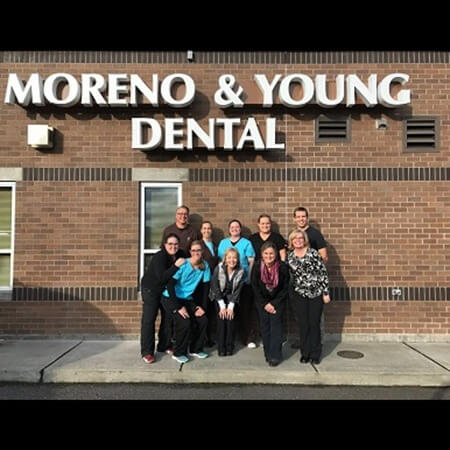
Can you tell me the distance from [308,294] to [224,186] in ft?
8.04

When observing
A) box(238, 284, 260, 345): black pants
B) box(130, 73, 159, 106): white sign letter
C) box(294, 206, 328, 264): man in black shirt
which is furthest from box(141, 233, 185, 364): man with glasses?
box(130, 73, 159, 106): white sign letter

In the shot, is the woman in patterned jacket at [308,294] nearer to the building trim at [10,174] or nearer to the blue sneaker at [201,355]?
the blue sneaker at [201,355]

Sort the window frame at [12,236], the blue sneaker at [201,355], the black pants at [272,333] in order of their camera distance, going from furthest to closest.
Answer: the window frame at [12,236]
the blue sneaker at [201,355]
the black pants at [272,333]

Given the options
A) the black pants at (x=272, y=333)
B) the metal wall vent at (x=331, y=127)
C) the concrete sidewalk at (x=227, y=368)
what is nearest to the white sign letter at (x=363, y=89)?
the metal wall vent at (x=331, y=127)

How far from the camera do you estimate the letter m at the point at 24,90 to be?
270 inches

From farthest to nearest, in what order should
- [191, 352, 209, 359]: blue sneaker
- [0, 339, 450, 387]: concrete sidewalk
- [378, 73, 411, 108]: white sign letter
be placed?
[378, 73, 411, 108]: white sign letter, [191, 352, 209, 359]: blue sneaker, [0, 339, 450, 387]: concrete sidewalk

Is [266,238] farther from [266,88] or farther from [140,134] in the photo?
[140,134]

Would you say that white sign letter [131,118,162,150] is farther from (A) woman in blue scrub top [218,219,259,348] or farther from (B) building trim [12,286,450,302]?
(B) building trim [12,286,450,302]

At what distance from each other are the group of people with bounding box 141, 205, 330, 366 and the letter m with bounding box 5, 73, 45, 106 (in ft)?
11.4

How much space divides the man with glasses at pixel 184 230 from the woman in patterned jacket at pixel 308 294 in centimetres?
163

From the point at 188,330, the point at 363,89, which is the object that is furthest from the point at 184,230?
the point at 363,89

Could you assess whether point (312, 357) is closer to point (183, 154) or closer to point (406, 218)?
point (406, 218)

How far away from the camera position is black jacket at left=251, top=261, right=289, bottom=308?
5.64 meters

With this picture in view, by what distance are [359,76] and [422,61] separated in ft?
3.72
